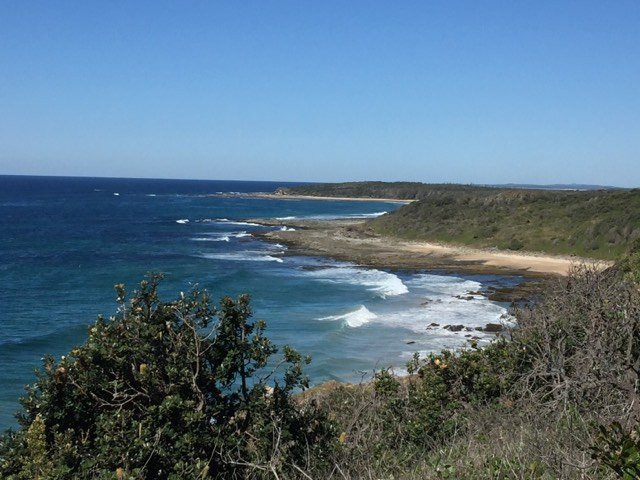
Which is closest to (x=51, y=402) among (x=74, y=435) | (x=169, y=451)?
(x=74, y=435)

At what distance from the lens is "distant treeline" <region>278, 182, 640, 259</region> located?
52.6m

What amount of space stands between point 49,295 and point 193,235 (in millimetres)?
34048

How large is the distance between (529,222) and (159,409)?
2365 inches

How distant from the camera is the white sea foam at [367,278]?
127 feet

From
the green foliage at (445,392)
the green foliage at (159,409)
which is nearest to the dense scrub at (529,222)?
the green foliage at (445,392)

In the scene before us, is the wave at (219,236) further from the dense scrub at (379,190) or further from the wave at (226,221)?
the dense scrub at (379,190)

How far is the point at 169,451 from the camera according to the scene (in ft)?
22.6

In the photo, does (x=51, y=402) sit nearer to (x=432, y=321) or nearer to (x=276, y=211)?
(x=432, y=321)

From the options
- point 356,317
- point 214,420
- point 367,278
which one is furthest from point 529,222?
point 214,420

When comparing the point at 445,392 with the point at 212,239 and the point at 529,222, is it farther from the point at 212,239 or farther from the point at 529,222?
the point at 212,239

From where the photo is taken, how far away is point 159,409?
7008 mm

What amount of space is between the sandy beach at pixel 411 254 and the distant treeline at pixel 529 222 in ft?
6.99

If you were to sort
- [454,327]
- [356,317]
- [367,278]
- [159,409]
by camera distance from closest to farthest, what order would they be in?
[159,409]
[454,327]
[356,317]
[367,278]

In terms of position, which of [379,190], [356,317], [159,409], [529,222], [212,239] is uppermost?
[379,190]
